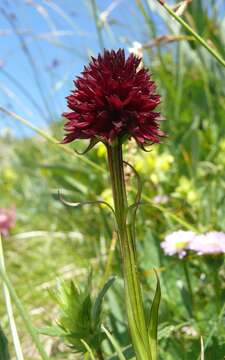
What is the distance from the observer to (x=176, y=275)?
1130mm

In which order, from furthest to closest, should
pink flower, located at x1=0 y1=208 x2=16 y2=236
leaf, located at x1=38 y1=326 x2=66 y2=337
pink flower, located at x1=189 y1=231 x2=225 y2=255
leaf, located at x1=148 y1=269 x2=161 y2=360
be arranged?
pink flower, located at x1=0 y1=208 x2=16 y2=236
pink flower, located at x1=189 y1=231 x2=225 y2=255
leaf, located at x1=38 y1=326 x2=66 y2=337
leaf, located at x1=148 y1=269 x2=161 y2=360

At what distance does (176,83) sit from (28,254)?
101cm

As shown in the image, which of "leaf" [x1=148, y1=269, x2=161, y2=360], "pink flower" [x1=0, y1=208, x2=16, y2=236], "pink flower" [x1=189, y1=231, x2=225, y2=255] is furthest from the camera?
"pink flower" [x1=0, y1=208, x2=16, y2=236]

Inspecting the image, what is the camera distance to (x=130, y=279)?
581 mm

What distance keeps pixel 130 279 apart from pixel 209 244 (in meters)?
0.42

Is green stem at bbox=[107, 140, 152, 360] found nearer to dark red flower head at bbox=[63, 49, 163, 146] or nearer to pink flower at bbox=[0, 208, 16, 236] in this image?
dark red flower head at bbox=[63, 49, 163, 146]

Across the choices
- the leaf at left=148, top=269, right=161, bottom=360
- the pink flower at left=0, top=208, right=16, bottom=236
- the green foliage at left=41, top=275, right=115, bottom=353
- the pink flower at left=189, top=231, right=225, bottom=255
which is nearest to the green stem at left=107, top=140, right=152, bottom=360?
the leaf at left=148, top=269, right=161, bottom=360

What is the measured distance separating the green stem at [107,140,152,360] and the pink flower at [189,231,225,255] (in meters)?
0.37

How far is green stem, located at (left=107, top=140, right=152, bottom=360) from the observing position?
0.58 metres

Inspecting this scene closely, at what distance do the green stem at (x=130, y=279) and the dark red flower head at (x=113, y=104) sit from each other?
0.03m

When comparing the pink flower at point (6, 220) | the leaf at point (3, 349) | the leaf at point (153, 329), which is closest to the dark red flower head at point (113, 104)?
the leaf at point (153, 329)

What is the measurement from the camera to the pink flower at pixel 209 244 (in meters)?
0.94

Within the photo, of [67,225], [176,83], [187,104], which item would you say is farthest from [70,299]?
[187,104]

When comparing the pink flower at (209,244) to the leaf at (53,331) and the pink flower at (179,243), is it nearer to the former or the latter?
the pink flower at (179,243)
